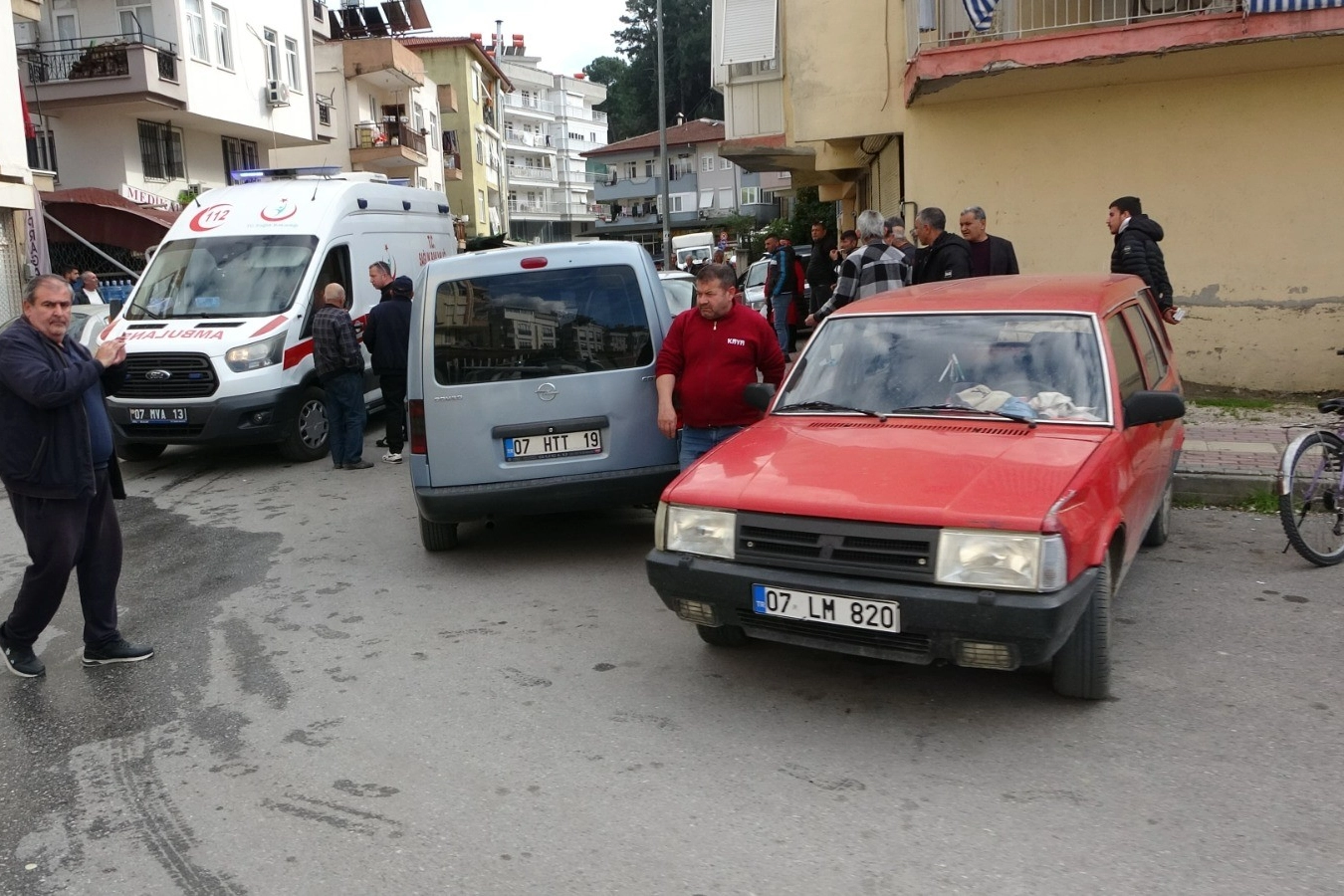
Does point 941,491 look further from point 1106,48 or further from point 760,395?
point 1106,48

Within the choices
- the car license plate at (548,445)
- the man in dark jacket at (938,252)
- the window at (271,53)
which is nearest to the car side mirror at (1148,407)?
the car license plate at (548,445)

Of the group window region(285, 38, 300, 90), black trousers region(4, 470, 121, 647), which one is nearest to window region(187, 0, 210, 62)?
window region(285, 38, 300, 90)

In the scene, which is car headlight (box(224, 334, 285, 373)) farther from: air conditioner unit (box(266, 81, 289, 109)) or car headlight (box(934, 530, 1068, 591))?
air conditioner unit (box(266, 81, 289, 109))

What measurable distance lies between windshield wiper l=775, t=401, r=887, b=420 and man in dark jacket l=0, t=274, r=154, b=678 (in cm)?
313

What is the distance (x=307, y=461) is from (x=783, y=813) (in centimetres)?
852

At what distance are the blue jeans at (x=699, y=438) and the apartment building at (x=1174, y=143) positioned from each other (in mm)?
7030

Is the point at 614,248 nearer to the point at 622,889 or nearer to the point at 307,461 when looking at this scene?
the point at 622,889

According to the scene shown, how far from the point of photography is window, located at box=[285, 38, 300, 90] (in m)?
33.0

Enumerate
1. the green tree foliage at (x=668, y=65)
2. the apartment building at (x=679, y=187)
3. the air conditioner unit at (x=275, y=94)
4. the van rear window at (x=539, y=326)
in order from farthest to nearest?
the green tree foliage at (x=668, y=65)
the apartment building at (x=679, y=187)
the air conditioner unit at (x=275, y=94)
the van rear window at (x=539, y=326)

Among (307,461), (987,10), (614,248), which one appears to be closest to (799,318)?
(987,10)

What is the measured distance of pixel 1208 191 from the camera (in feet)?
40.5

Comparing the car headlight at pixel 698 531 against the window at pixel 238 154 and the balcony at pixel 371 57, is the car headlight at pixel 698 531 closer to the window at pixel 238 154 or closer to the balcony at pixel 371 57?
the window at pixel 238 154

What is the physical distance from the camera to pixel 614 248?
7172 millimetres

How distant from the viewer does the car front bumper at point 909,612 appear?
13.2ft
